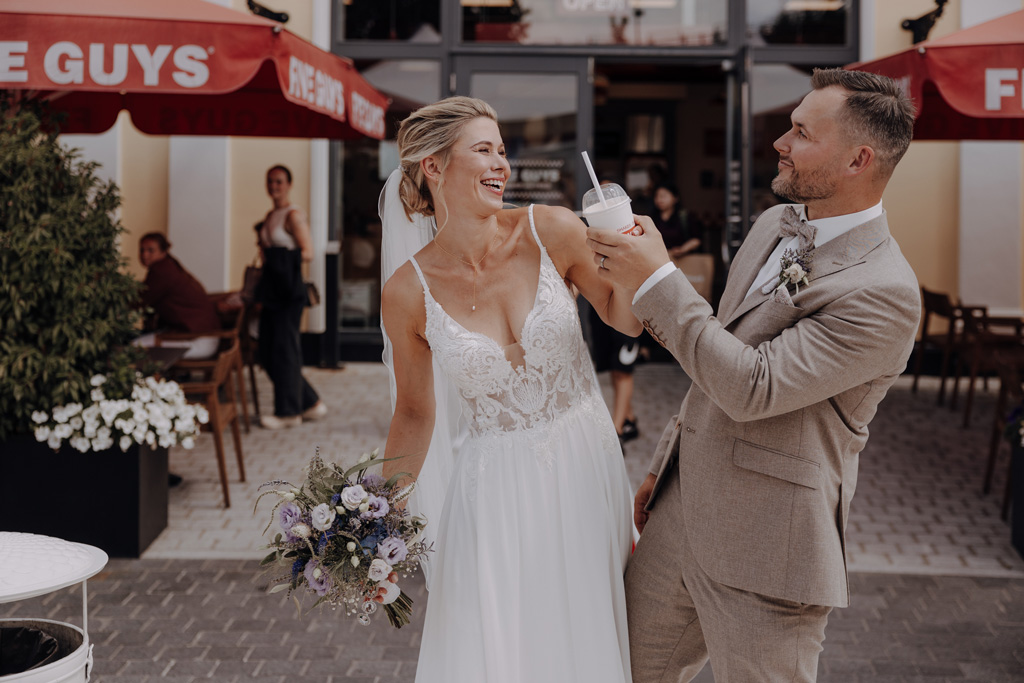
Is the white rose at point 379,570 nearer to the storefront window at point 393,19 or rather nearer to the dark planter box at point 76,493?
the dark planter box at point 76,493

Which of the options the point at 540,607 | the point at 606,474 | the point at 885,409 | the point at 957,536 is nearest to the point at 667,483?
the point at 606,474

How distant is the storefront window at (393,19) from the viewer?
34.2 feet

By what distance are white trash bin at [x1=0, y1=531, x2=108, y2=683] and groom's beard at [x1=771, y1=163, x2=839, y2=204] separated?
1959mm

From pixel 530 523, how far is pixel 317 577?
575 millimetres

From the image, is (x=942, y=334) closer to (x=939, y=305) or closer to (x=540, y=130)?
(x=939, y=305)

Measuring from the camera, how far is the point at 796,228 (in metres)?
2.24

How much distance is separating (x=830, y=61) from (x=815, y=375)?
9.31 metres

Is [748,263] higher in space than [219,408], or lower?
higher

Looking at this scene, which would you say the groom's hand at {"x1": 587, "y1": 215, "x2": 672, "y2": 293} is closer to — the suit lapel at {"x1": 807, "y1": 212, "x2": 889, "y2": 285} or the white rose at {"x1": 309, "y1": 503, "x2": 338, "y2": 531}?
the suit lapel at {"x1": 807, "y1": 212, "x2": 889, "y2": 285}

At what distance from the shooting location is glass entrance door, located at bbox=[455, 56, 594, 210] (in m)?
10.3

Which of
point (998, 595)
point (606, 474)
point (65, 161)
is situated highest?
point (65, 161)

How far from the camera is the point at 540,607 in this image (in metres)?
2.53

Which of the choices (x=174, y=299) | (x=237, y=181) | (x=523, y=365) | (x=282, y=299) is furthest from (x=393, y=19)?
(x=523, y=365)

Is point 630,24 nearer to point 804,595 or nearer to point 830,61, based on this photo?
point 830,61
